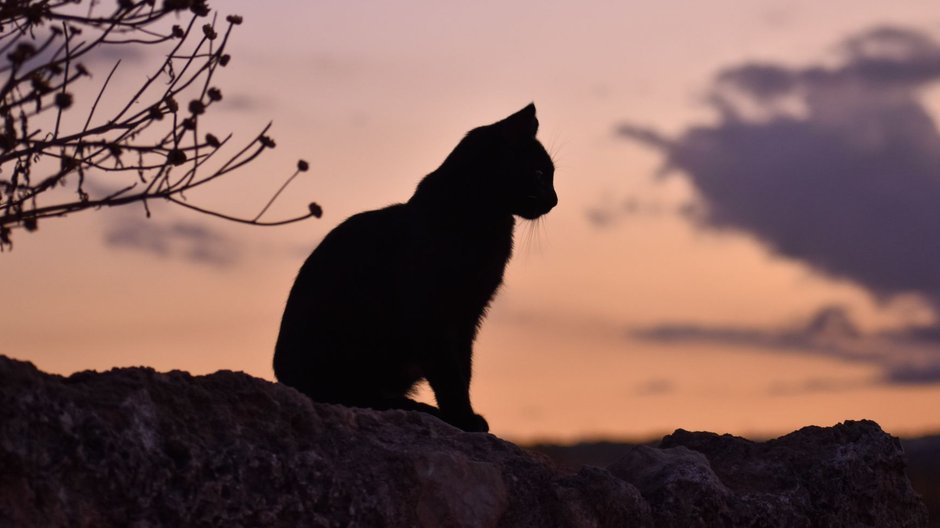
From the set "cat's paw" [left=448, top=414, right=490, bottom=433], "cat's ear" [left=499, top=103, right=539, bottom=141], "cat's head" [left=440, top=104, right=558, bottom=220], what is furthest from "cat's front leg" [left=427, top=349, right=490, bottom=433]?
"cat's ear" [left=499, top=103, right=539, bottom=141]

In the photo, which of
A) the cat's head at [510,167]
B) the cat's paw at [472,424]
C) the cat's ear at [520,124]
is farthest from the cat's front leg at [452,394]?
the cat's ear at [520,124]

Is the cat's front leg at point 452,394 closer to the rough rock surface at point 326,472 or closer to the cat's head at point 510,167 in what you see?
the cat's head at point 510,167

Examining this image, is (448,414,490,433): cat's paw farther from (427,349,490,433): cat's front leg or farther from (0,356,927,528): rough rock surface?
(0,356,927,528): rough rock surface

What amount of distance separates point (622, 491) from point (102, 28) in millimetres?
2718

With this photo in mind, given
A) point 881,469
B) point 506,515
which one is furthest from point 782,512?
point 506,515

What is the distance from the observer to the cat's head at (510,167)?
756cm

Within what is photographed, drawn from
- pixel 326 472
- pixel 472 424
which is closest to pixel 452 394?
pixel 472 424

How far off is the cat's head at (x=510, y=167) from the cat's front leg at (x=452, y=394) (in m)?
1.11

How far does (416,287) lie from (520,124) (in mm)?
1372

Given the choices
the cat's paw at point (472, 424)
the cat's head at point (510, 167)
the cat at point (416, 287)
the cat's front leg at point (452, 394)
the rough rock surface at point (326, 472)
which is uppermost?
the cat's head at point (510, 167)

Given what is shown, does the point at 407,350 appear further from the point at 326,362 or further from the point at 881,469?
the point at 881,469

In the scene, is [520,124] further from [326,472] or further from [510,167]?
[326,472]

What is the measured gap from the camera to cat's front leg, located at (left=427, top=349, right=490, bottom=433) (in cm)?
691

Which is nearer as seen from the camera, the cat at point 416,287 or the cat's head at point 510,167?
the cat at point 416,287
